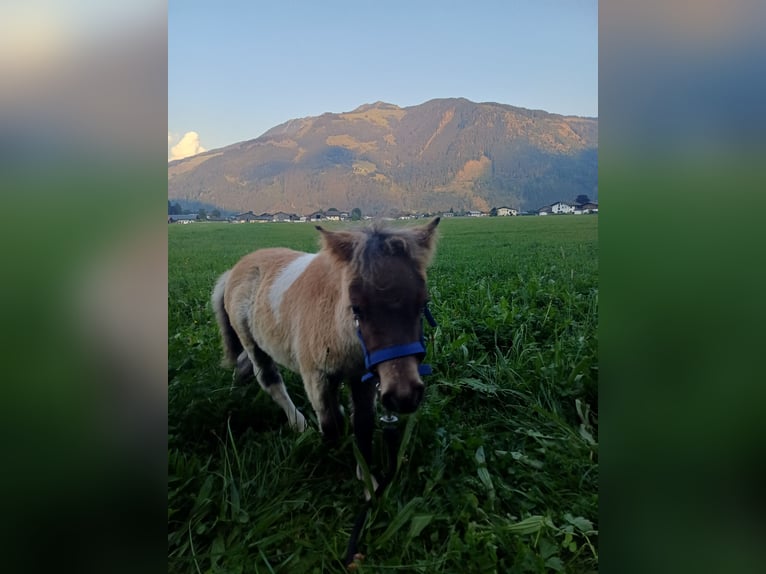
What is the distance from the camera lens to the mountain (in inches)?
65.1

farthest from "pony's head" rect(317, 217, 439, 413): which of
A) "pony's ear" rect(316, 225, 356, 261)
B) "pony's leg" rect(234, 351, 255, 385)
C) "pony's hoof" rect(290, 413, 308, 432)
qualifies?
"pony's leg" rect(234, 351, 255, 385)

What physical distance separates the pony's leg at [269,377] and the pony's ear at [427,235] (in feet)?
2.49

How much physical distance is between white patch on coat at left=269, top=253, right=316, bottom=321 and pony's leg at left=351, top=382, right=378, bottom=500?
0.41 m

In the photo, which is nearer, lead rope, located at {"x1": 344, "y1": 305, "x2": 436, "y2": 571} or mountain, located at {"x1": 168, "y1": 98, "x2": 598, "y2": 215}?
lead rope, located at {"x1": 344, "y1": 305, "x2": 436, "y2": 571}

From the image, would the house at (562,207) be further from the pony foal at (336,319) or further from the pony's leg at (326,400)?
the pony's leg at (326,400)

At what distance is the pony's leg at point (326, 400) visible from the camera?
165 cm

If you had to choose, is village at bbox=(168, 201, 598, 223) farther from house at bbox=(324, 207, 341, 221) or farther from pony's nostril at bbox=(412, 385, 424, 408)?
pony's nostril at bbox=(412, 385, 424, 408)

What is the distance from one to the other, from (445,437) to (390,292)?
0.60 metres

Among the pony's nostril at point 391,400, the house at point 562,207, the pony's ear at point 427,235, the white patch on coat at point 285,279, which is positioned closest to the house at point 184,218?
the white patch on coat at point 285,279

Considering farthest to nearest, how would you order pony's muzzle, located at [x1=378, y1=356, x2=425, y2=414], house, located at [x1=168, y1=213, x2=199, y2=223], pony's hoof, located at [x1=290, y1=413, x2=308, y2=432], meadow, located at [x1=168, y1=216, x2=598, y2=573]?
pony's hoof, located at [x1=290, y1=413, x2=308, y2=432]
house, located at [x1=168, y1=213, x2=199, y2=223]
meadow, located at [x1=168, y1=216, x2=598, y2=573]
pony's muzzle, located at [x1=378, y1=356, x2=425, y2=414]

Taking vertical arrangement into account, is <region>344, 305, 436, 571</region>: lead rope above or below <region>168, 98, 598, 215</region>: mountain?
below

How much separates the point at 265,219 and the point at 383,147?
51cm

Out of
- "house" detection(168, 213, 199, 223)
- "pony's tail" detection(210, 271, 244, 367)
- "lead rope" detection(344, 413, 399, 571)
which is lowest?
"lead rope" detection(344, 413, 399, 571)
